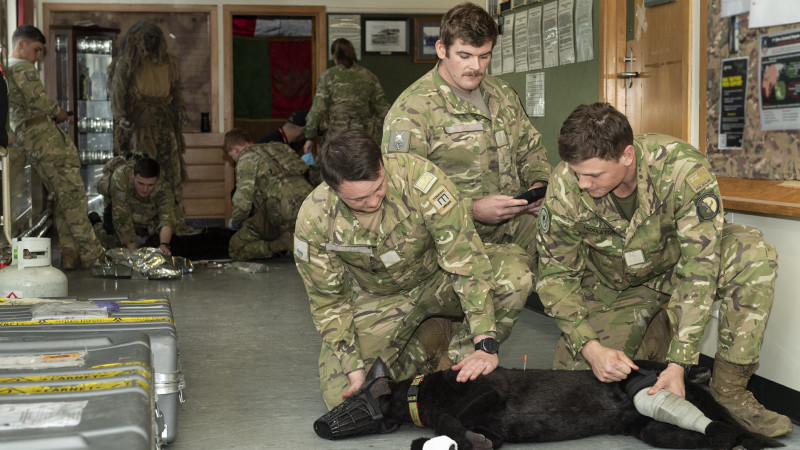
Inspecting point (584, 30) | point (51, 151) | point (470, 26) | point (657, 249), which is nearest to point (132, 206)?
point (51, 151)

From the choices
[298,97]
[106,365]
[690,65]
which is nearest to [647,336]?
[690,65]

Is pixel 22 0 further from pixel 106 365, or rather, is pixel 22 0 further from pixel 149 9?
pixel 106 365

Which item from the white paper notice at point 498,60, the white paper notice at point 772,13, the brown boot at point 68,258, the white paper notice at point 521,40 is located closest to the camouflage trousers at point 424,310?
the white paper notice at point 772,13

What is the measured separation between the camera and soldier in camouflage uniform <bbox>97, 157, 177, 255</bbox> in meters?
6.64

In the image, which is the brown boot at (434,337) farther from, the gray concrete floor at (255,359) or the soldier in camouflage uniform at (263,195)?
the soldier in camouflage uniform at (263,195)

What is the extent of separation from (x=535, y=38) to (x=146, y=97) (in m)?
4.70

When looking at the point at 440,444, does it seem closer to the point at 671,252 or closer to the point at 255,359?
the point at 671,252

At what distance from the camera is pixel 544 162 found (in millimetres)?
3609

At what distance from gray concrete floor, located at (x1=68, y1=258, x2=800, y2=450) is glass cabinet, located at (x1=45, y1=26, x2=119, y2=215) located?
3.32 metres

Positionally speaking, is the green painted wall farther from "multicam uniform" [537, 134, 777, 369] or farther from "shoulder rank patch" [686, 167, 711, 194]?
"shoulder rank patch" [686, 167, 711, 194]

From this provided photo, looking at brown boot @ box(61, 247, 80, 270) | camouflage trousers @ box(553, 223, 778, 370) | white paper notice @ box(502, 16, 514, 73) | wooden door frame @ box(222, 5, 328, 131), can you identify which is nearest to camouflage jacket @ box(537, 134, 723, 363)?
camouflage trousers @ box(553, 223, 778, 370)

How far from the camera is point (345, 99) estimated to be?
8523 millimetres

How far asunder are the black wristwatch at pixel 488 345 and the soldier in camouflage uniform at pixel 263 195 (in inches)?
167

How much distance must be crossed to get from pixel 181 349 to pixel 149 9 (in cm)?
614
